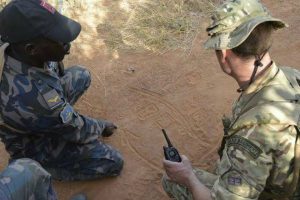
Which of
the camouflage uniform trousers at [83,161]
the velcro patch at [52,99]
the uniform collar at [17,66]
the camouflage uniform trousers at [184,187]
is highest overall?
the uniform collar at [17,66]

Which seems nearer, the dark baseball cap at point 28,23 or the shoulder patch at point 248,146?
the shoulder patch at point 248,146

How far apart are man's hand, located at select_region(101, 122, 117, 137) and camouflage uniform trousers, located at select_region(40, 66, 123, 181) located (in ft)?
0.94

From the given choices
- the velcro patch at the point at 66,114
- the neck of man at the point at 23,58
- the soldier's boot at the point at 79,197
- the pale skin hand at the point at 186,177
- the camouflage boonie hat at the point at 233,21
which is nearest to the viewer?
the camouflage boonie hat at the point at 233,21

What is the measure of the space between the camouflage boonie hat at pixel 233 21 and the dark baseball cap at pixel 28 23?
45.0 inches

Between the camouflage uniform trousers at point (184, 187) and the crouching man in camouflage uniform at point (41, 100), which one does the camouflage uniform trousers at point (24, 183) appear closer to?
the crouching man in camouflage uniform at point (41, 100)

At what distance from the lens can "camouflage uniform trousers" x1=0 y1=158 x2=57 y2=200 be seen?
8.98 feet

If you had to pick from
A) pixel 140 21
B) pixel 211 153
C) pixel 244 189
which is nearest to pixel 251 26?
pixel 244 189

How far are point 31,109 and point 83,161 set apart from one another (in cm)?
93

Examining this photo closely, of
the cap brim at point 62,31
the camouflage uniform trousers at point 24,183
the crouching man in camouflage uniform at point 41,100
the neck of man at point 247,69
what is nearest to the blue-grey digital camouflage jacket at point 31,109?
the crouching man in camouflage uniform at point 41,100

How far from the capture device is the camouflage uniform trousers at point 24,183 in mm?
2738

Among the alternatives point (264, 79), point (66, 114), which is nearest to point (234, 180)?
point (264, 79)

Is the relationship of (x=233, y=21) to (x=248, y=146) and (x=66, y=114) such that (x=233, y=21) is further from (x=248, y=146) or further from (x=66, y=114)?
(x=66, y=114)

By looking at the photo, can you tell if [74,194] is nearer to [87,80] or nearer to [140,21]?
[87,80]

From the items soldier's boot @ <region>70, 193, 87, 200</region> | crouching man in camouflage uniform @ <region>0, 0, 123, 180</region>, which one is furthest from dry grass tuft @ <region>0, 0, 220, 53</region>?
soldier's boot @ <region>70, 193, 87, 200</region>
